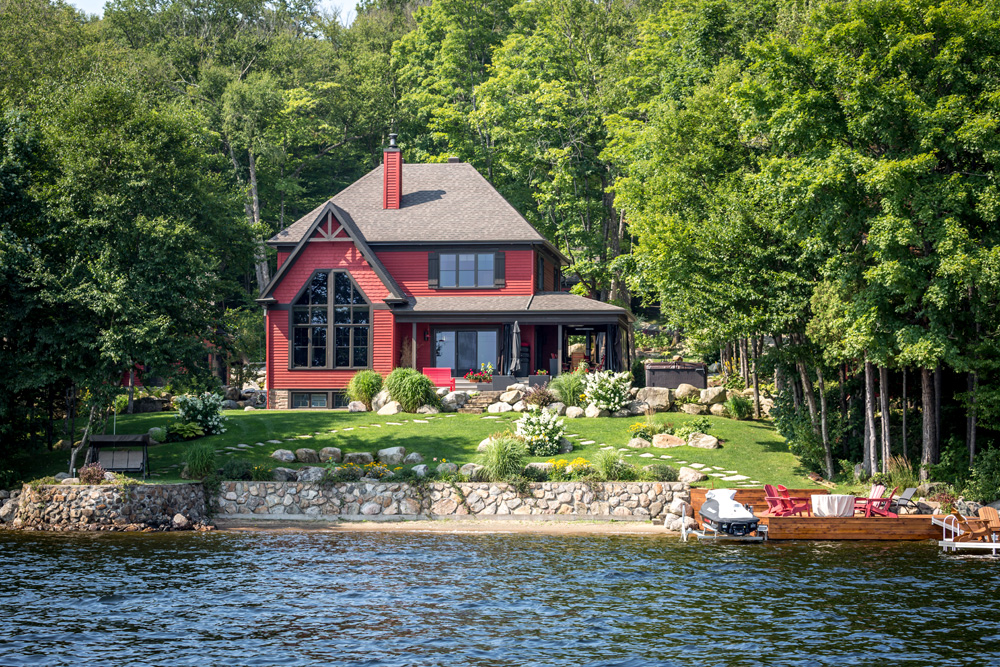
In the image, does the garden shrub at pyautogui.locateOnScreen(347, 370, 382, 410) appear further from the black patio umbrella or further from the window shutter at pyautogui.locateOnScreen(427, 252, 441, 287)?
the window shutter at pyautogui.locateOnScreen(427, 252, 441, 287)

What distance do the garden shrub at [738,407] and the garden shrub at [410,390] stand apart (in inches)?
405

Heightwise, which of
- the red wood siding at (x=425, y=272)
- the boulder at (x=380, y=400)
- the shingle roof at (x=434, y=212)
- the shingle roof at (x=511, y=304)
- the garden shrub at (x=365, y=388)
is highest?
the shingle roof at (x=434, y=212)

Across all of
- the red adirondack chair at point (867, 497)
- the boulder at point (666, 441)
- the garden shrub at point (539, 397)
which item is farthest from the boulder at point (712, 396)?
the red adirondack chair at point (867, 497)

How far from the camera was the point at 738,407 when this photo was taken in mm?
31703

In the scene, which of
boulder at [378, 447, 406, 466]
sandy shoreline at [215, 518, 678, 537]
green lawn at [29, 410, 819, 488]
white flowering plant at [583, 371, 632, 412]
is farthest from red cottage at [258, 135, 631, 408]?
sandy shoreline at [215, 518, 678, 537]

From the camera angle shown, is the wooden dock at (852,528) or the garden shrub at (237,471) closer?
the wooden dock at (852,528)

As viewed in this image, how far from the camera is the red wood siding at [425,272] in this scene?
133 feet

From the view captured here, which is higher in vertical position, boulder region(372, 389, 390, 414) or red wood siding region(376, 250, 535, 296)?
red wood siding region(376, 250, 535, 296)

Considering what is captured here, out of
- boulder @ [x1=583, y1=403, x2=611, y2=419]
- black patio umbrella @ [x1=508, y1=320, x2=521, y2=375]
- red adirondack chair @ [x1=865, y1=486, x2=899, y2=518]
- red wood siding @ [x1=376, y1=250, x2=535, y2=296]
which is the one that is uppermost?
red wood siding @ [x1=376, y1=250, x2=535, y2=296]

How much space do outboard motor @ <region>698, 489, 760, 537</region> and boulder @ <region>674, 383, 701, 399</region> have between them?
34.8 feet

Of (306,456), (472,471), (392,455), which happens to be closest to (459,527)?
(472,471)

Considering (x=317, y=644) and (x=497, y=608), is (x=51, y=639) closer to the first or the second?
(x=317, y=644)

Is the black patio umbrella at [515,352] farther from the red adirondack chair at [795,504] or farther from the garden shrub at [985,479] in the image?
the garden shrub at [985,479]

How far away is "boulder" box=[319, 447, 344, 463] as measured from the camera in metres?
26.8
